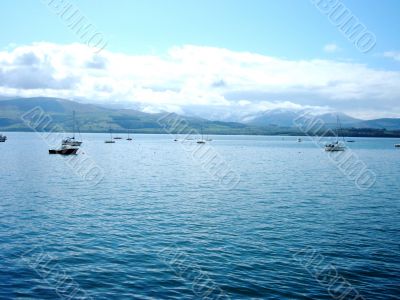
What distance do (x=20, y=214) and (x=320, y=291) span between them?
33432 millimetres

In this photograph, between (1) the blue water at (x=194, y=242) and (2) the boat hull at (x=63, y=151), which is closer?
(1) the blue water at (x=194, y=242)

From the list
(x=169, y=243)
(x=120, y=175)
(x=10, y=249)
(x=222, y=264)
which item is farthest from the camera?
(x=120, y=175)

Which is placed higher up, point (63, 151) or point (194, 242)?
point (63, 151)

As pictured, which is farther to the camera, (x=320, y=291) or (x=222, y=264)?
(x=222, y=264)

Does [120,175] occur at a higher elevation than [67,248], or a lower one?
higher

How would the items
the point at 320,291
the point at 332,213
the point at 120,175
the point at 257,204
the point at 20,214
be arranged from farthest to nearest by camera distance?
the point at 120,175 < the point at 257,204 < the point at 332,213 < the point at 20,214 < the point at 320,291

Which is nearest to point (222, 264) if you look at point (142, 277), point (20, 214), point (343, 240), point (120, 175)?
point (142, 277)

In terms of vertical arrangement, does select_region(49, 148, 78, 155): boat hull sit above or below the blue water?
above

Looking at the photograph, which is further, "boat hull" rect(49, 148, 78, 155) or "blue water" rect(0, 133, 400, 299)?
"boat hull" rect(49, 148, 78, 155)

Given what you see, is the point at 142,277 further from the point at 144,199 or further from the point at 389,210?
the point at 389,210

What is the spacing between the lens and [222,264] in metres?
27.8

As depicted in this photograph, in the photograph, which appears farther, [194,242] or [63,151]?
[63,151]

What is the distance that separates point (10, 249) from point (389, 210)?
4244 cm

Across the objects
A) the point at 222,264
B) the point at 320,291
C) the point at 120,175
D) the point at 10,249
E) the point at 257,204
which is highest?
the point at 120,175
